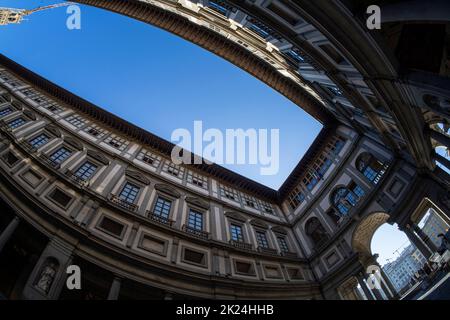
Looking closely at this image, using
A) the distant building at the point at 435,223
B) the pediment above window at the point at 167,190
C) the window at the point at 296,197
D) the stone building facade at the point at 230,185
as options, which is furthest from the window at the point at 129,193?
the distant building at the point at 435,223

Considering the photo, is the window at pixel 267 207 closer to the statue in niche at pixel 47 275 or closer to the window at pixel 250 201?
the window at pixel 250 201

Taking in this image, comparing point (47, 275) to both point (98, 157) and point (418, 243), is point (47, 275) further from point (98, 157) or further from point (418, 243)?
point (418, 243)

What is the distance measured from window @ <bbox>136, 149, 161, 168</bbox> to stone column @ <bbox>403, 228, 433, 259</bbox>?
2124 centimetres

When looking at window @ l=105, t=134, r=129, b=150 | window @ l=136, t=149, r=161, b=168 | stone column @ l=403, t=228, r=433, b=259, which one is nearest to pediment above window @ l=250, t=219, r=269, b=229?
window @ l=136, t=149, r=161, b=168

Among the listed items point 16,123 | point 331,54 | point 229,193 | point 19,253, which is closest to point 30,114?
point 16,123

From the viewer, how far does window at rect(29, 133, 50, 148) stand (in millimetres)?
18953

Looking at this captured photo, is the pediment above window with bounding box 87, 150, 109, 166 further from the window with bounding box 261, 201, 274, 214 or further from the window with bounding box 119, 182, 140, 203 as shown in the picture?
the window with bounding box 261, 201, 274, 214

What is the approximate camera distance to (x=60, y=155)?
19609mm

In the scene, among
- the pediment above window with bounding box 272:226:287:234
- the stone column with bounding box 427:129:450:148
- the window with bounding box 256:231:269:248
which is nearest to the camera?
the stone column with bounding box 427:129:450:148

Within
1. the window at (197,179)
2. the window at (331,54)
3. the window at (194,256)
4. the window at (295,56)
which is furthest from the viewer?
the window at (197,179)

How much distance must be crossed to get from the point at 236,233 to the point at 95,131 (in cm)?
1698

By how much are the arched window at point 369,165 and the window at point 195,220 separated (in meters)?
14.6

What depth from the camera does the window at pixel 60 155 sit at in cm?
1883

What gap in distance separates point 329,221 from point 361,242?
336 cm
